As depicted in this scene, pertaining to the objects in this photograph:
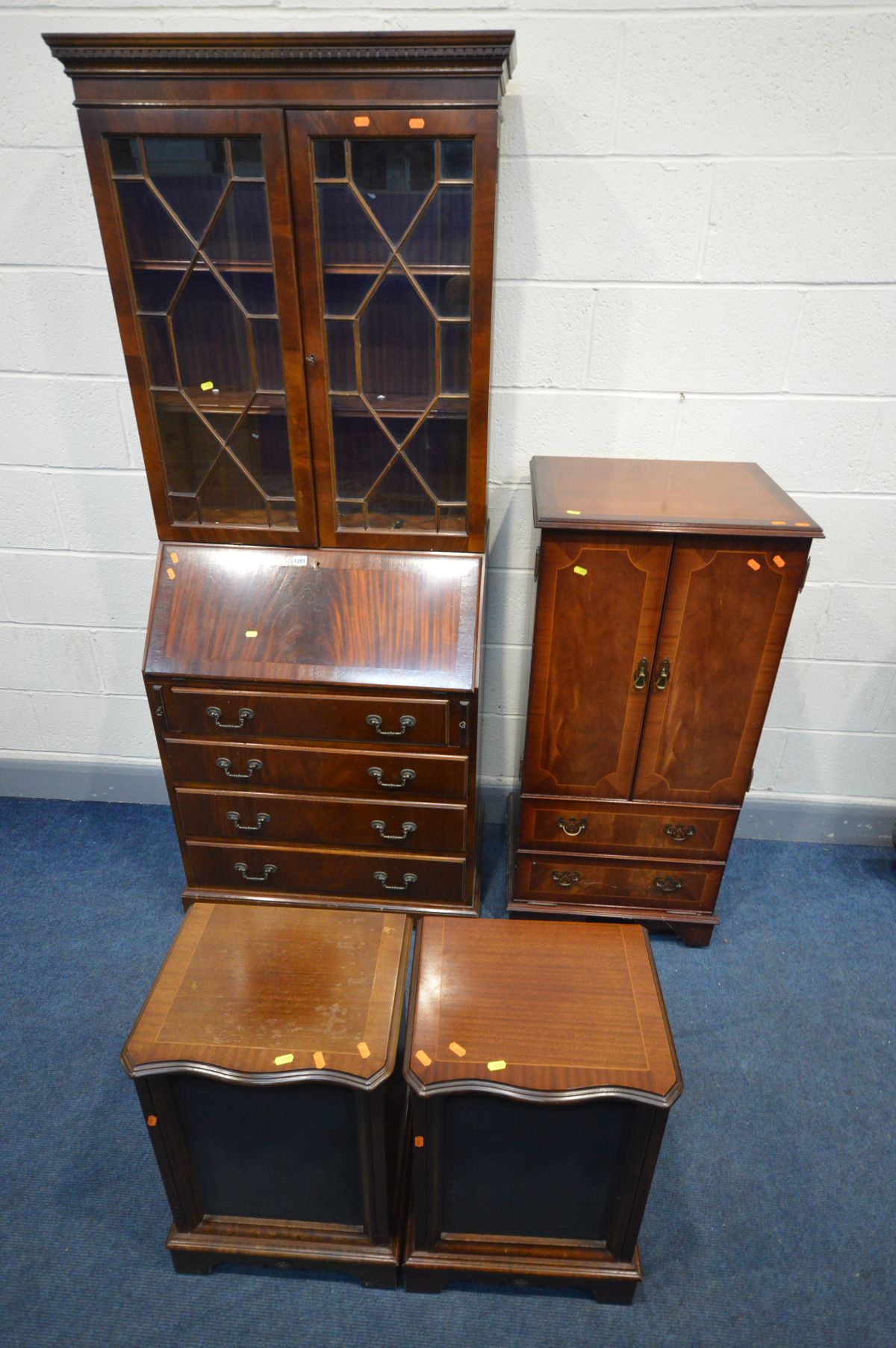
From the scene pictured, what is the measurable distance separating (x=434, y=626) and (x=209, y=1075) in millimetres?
1071

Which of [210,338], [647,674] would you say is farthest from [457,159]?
[647,674]

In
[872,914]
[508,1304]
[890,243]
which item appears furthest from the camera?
[872,914]

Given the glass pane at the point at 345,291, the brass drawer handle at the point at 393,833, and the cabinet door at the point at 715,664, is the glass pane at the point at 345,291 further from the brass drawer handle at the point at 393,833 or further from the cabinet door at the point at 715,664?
the brass drawer handle at the point at 393,833

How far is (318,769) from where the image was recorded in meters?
2.09

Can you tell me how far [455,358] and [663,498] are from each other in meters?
0.58

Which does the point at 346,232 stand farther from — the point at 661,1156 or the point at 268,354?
the point at 661,1156

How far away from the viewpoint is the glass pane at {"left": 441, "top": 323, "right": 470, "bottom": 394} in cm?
176

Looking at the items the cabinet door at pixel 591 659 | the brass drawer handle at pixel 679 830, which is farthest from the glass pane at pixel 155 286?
the brass drawer handle at pixel 679 830

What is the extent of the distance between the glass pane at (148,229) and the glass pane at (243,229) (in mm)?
62

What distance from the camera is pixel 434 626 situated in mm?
1956

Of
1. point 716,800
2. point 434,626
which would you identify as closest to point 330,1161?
point 434,626

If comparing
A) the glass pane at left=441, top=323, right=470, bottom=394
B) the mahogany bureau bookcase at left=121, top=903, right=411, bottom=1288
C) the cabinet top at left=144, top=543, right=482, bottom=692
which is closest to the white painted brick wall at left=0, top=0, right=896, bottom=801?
the glass pane at left=441, top=323, right=470, bottom=394

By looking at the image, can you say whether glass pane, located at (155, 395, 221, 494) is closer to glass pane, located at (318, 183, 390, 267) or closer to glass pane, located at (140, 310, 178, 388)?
glass pane, located at (140, 310, 178, 388)

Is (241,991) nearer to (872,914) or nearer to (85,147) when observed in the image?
(85,147)
